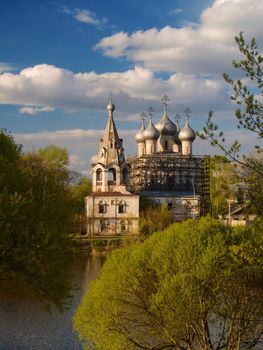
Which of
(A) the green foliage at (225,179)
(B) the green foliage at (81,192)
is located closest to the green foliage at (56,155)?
(B) the green foliage at (81,192)

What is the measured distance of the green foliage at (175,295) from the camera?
44.3ft

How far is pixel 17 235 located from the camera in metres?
13.7

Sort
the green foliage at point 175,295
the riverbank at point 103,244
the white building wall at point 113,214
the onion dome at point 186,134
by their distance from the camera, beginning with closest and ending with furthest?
the green foliage at point 175,295 → the riverbank at point 103,244 → the white building wall at point 113,214 → the onion dome at point 186,134

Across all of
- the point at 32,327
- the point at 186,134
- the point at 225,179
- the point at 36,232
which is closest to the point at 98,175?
the point at 186,134

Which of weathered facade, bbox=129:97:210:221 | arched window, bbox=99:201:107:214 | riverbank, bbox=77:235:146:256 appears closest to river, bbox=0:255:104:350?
riverbank, bbox=77:235:146:256

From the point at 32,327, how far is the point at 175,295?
7574 mm

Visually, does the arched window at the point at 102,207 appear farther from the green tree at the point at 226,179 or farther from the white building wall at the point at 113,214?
the green tree at the point at 226,179

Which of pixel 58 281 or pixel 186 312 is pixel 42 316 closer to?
pixel 58 281

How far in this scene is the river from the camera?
17.2m

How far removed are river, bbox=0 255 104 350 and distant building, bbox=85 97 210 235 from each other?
816 inches

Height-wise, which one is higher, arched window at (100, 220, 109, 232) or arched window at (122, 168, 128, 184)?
arched window at (122, 168, 128, 184)

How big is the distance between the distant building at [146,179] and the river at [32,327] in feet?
68.0

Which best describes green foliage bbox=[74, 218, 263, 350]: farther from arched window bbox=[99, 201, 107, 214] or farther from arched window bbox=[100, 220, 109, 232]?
arched window bbox=[99, 201, 107, 214]

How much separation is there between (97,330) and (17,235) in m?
3.14
